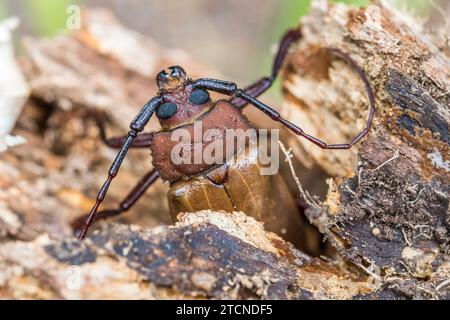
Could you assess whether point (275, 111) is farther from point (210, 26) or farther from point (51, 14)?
point (210, 26)

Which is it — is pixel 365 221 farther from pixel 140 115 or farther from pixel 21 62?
pixel 21 62

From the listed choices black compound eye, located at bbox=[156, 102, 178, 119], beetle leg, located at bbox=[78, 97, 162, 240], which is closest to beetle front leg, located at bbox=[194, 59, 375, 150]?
black compound eye, located at bbox=[156, 102, 178, 119]

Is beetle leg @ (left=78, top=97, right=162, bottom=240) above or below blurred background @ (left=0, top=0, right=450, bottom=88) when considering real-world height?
below

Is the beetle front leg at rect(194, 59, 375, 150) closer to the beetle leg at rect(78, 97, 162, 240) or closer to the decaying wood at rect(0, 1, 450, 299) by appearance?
the decaying wood at rect(0, 1, 450, 299)

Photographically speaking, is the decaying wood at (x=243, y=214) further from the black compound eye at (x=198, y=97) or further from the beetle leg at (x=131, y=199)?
the black compound eye at (x=198, y=97)

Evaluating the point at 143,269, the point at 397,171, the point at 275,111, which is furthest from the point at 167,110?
the point at 397,171

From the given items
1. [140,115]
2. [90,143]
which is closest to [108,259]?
[140,115]
